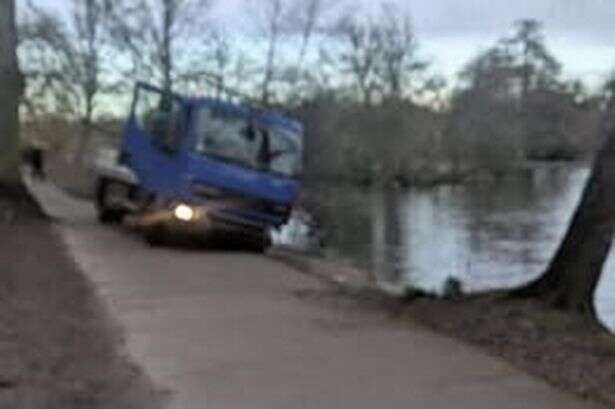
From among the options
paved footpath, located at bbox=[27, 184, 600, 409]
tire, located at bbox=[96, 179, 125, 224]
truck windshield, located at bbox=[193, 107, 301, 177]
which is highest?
truck windshield, located at bbox=[193, 107, 301, 177]

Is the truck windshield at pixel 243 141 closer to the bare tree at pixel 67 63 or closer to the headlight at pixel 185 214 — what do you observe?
the headlight at pixel 185 214

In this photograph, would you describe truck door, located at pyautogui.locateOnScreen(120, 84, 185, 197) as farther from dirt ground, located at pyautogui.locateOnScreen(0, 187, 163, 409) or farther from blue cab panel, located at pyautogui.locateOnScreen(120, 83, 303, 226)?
dirt ground, located at pyautogui.locateOnScreen(0, 187, 163, 409)

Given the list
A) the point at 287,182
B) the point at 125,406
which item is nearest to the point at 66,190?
the point at 287,182

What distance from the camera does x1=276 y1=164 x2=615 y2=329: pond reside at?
3366 centimetres

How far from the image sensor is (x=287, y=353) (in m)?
12.9

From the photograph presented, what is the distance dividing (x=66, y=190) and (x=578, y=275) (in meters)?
44.5

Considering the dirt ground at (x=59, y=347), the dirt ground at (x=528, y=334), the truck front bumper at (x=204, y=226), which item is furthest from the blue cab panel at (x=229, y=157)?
the dirt ground at (x=528, y=334)

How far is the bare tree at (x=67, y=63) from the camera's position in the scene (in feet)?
225

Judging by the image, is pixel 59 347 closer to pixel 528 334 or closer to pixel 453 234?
pixel 528 334

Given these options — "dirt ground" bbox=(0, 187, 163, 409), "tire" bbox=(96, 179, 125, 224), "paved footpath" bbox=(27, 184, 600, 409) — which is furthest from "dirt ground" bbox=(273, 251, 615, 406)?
"tire" bbox=(96, 179, 125, 224)

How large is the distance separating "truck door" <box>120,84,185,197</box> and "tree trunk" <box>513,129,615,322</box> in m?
11.9

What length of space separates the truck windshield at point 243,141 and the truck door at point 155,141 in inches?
19.7

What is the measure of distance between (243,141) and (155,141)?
2168 mm

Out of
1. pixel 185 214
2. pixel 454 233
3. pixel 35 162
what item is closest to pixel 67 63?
pixel 35 162
